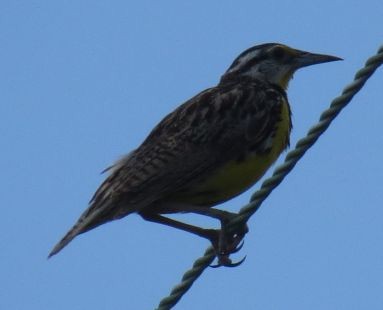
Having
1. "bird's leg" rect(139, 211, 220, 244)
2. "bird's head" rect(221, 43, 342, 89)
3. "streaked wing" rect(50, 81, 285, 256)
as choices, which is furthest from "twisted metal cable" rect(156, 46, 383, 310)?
"bird's head" rect(221, 43, 342, 89)

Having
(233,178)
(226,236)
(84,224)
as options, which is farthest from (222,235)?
(84,224)

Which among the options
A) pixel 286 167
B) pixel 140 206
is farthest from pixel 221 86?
pixel 286 167

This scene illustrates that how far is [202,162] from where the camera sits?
23.1 feet

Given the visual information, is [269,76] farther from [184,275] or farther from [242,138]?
[184,275]

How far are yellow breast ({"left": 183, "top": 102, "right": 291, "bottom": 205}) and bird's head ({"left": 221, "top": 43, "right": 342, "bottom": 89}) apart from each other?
3.33 feet

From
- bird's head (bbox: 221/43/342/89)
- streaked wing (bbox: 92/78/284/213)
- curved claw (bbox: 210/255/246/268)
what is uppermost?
bird's head (bbox: 221/43/342/89)

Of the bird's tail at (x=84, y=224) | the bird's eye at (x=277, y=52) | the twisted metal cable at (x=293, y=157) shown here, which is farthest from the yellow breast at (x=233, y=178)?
the twisted metal cable at (x=293, y=157)

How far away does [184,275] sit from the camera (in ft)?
17.3

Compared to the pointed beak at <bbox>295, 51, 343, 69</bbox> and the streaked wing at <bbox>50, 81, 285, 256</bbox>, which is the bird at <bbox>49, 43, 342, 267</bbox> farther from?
the pointed beak at <bbox>295, 51, 343, 69</bbox>

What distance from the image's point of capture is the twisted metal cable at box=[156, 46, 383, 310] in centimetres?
500

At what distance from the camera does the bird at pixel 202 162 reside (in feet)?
22.1

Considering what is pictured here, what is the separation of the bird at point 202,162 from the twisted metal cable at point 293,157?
120cm

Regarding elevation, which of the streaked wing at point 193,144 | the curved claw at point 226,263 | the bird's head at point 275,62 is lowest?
the curved claw at point 226,263

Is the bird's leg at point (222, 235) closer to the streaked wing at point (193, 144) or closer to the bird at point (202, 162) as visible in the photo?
the bird at point (202, 162)
